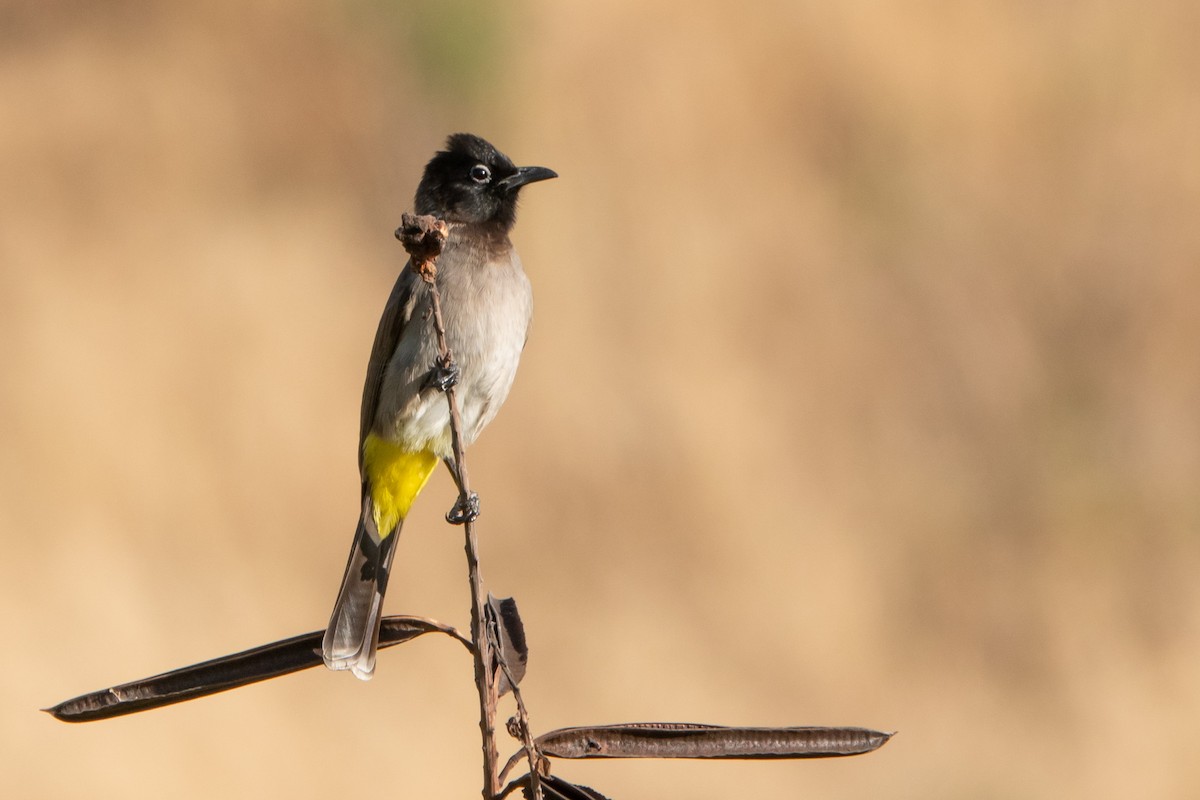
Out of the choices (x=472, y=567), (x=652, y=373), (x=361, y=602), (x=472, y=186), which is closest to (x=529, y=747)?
(x=472, y=567)

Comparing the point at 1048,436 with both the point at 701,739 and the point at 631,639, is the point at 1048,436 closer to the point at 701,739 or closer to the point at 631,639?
the point at 631,639

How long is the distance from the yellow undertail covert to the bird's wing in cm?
4

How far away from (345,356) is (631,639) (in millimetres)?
2266

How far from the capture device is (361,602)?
2781 mm

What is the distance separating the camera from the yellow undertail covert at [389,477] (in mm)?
3354

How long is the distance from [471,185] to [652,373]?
187 inches

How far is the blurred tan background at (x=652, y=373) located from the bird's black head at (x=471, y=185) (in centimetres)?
348

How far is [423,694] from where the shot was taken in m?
7.33

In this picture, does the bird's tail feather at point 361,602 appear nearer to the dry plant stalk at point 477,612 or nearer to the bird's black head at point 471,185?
the dry plant stalk at point 477,612

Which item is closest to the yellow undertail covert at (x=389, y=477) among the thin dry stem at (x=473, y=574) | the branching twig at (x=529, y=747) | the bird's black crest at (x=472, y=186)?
the bird's black crest at (x=472, y=186)

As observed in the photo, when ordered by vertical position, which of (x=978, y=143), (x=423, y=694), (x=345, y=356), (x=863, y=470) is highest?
(x=978, y=143)

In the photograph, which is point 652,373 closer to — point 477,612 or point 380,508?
point 380,508

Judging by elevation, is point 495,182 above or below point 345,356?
below

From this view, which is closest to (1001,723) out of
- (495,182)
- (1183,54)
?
(1183,54)
